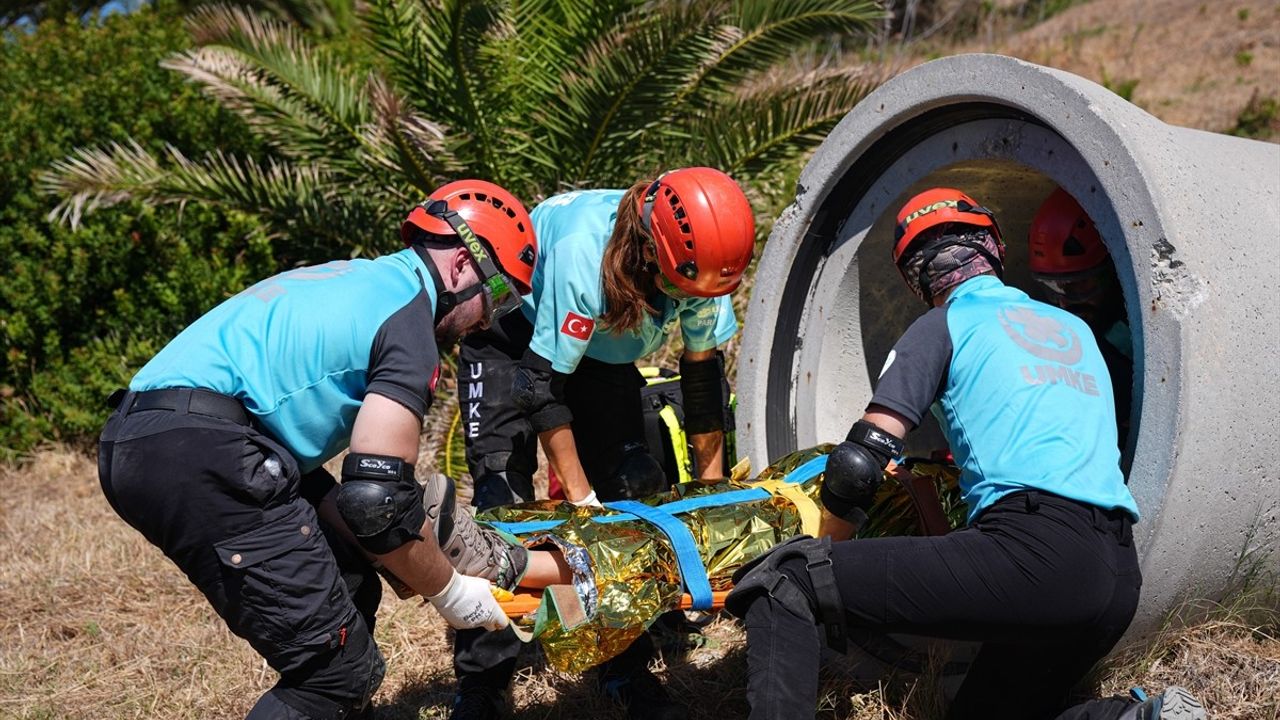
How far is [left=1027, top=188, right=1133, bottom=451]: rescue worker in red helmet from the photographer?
4.41m

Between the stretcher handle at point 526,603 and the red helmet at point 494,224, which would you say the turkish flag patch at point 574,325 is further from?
the stretcher handle at point 526,603

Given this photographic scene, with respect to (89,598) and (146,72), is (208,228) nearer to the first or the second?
(146,72)

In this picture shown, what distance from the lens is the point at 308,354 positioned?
10.2 feet

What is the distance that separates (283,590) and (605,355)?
1.76m

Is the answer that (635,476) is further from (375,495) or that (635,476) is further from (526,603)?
(375,495)

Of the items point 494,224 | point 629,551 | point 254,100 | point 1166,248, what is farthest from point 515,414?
point 254,100

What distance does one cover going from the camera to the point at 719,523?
12.5ft

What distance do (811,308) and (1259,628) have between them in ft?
7.22

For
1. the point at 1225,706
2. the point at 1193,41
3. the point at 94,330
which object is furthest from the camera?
the point at 1193,41

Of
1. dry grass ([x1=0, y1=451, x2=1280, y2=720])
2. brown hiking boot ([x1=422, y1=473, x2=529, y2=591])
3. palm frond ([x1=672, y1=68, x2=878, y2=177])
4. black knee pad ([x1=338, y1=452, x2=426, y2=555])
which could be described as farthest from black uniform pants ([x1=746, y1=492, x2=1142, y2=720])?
palm frond ([x1=672, y1=68, x2=878, y2=177])

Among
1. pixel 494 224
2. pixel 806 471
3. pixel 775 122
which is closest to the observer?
pixel 494 224

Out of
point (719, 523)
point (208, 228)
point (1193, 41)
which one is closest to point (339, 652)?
point (719, 523)

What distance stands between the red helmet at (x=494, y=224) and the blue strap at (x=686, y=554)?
2.91 feet

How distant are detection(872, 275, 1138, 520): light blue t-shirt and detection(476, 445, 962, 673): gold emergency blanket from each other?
72 centimetres
